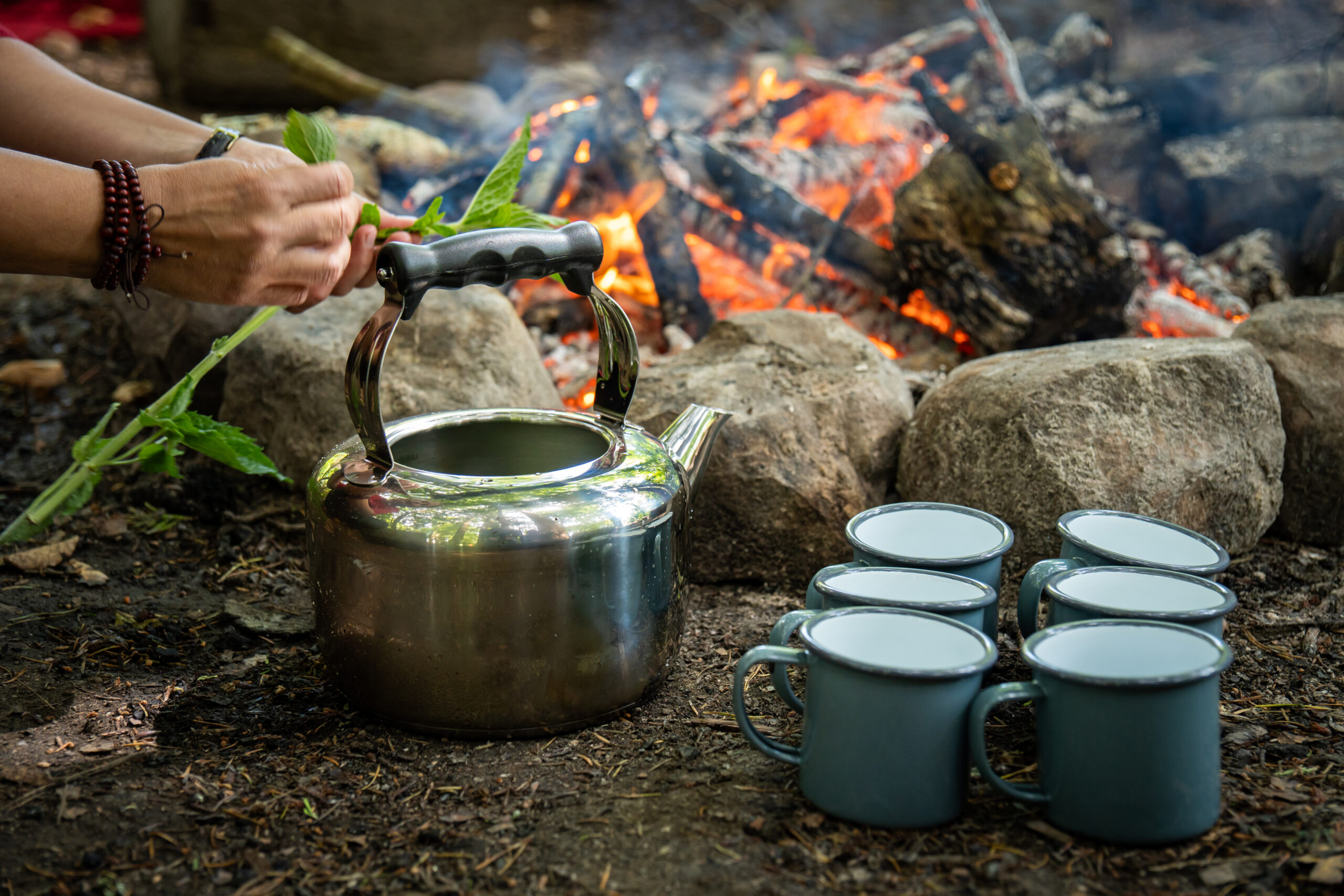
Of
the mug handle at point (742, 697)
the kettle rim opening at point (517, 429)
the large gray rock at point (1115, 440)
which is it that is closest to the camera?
the mug handle at point (742, 697)

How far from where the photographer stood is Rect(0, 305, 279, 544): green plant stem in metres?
2.16

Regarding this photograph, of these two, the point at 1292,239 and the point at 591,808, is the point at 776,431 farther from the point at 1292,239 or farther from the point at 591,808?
the point at 1292,239

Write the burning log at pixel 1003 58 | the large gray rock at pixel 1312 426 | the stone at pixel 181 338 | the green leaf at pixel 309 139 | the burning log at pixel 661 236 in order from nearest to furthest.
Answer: the green leaf at pixel 309 139 → the large gray rock at pixel 1312 426 → the stone at pixel 181 338 → the burning log at pixel 661 236 → the burning log at pixel 1003 58

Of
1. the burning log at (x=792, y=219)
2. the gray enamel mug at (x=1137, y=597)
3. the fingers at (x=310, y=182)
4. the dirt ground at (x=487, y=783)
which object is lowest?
the dirt ground at (x=487, y=783)

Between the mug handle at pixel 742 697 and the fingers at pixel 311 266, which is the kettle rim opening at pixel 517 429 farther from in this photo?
the mug handle at pixel 742 697

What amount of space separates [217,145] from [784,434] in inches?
56.3

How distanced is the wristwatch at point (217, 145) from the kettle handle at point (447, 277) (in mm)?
802

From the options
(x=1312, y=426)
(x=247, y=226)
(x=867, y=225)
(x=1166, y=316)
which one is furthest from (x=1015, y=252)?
(x=247, y=226)

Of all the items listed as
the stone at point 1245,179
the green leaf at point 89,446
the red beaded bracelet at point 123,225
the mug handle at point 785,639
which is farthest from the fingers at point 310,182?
the stone at point 1245,179

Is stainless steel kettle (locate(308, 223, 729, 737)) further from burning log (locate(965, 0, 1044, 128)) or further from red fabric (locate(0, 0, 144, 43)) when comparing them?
red fabric (locate(0, 0, 144, 43))

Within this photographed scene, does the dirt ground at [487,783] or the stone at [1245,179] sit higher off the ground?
the stone at [1245,179]

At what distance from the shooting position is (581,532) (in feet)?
5.20

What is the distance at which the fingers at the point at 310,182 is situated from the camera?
5.52ft

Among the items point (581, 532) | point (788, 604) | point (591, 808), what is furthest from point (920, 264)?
point (591, 808)
